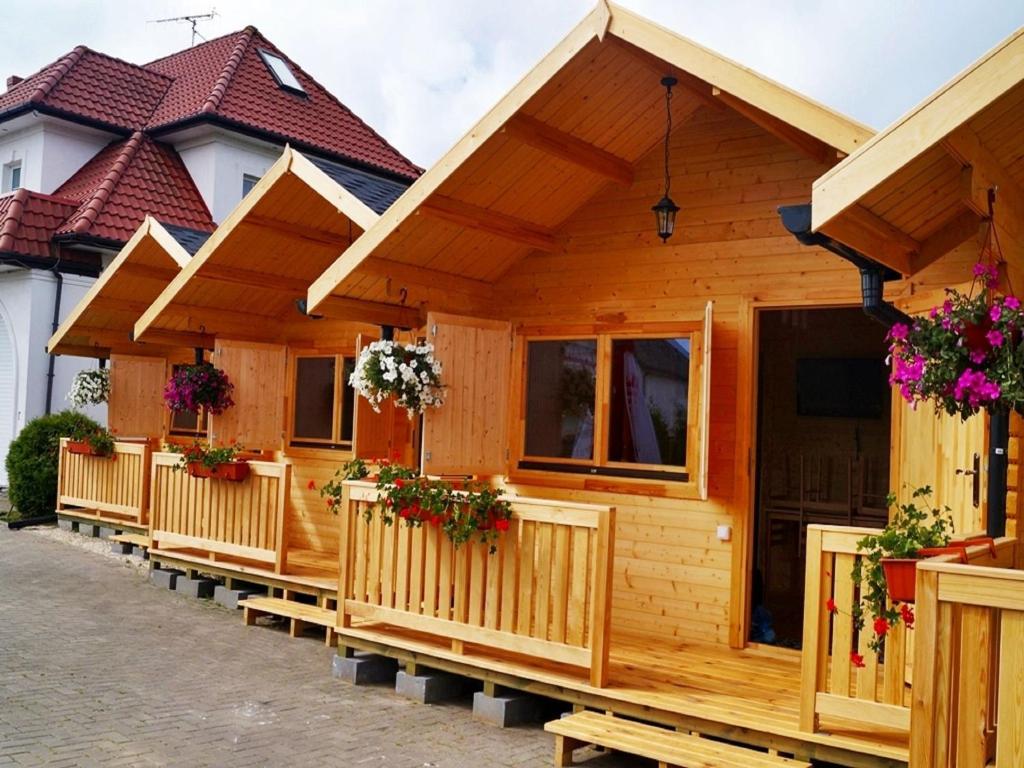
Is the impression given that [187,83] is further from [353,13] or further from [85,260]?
[353,13]

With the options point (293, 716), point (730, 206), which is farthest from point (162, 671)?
point (730, 206)

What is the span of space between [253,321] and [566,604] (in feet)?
21.0

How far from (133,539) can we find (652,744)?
824cm

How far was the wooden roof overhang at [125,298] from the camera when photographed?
11391 millimetres

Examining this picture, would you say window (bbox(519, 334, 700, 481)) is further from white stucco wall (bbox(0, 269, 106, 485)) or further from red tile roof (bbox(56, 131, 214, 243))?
white stucco wall (bbox(0, 269, 106, 485))

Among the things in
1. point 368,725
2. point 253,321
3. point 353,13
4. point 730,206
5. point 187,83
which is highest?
point 353,13

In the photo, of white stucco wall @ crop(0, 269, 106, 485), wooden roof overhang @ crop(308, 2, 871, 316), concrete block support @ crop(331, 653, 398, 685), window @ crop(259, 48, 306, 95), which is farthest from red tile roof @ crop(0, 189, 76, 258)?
concrete block support @ crop(331, 653, 398, 685)

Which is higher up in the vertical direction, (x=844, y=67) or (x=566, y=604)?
(x=844, y=67)

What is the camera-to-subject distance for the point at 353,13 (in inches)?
1496

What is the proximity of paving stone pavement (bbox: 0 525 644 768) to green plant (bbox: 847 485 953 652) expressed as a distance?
1.78 m

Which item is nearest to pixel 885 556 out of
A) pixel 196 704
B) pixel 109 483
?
pixel 196 704

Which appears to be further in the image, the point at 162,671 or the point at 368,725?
the point at 162,671

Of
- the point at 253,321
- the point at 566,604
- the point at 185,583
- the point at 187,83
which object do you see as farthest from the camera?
the point at 187,83

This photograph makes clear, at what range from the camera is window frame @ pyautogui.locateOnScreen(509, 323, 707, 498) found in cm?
726
